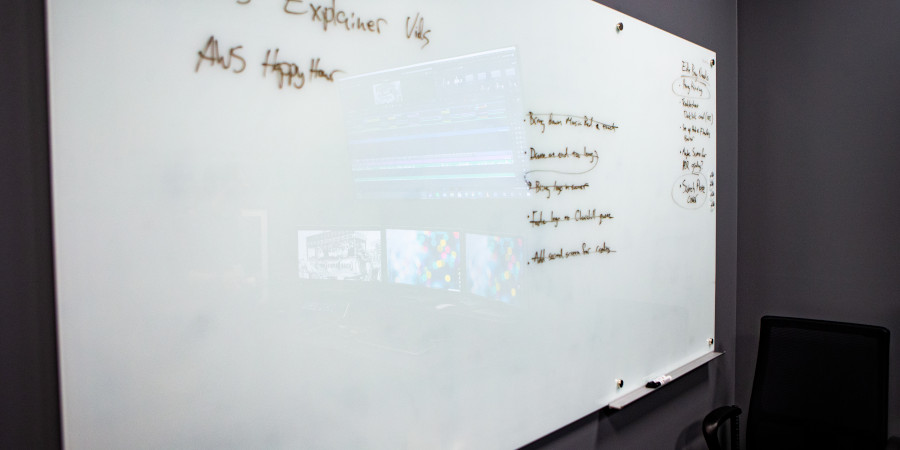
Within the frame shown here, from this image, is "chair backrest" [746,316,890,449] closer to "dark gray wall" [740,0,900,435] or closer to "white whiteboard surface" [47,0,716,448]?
"dark gray wall" [740,0,900,435]

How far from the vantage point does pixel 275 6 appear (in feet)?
2.62

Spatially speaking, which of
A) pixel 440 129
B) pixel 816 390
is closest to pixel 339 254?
pixel 440 129

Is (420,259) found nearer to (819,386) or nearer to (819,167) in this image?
(819,386)

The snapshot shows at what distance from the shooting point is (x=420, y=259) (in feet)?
3.23

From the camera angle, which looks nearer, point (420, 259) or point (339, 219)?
point (339, 219)

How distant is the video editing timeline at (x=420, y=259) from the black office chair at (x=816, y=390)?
37.7 inches

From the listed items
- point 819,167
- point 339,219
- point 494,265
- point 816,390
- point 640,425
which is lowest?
point 640,425

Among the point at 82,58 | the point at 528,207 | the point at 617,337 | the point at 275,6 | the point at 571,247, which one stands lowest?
the point at 617,337

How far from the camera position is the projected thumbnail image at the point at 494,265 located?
1072mm

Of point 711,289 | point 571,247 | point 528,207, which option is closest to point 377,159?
point 528,207

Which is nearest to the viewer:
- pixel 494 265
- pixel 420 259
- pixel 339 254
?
pixel 339 254

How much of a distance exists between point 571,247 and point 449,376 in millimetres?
490

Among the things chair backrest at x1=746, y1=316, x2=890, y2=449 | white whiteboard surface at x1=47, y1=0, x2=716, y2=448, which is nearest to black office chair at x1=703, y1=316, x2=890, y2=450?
chair backrest at x1=746, y1=316, x2=890, y2=449

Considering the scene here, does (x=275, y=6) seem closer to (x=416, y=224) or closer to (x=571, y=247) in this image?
(x=416, y=224)
